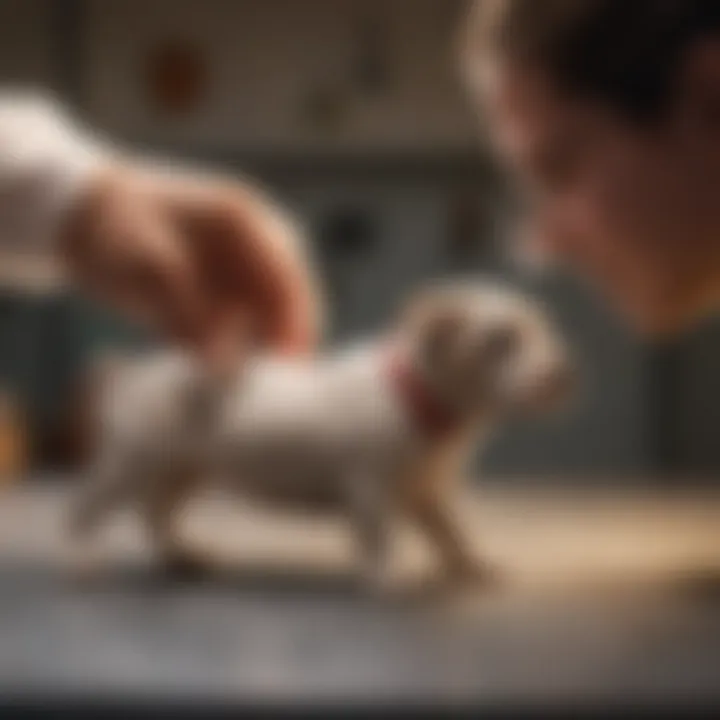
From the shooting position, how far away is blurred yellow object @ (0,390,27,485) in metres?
0.58

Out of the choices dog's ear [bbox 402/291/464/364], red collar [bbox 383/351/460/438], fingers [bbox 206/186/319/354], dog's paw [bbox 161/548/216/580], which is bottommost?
dog's paw [bbox 161/548/216/580]

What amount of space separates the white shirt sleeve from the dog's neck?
0.43 feet

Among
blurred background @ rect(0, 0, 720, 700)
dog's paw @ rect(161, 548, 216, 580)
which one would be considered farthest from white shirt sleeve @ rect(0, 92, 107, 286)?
dog's paw @ rect(161, 548, 216, 580)

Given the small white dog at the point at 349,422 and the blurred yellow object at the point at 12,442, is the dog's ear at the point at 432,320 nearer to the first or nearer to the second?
the small white dog at the point at 349,422

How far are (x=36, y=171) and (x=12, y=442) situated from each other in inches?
3.9

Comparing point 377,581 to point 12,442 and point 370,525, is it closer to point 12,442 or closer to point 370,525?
point 370,525

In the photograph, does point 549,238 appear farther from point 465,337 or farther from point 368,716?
point 368,716

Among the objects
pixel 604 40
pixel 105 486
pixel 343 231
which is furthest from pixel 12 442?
pixel 604 40

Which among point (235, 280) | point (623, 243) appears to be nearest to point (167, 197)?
point (235, 280)

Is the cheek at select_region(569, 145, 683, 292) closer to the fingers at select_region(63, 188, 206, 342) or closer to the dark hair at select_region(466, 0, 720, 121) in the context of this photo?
the dark hair at select_region(466, 0, 720, 121)

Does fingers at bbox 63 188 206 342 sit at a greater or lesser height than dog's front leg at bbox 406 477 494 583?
greater

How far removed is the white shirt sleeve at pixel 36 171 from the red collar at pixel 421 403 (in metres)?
0.13

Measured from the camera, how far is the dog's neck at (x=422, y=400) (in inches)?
23.5

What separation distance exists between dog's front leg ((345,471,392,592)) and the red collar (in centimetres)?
3
